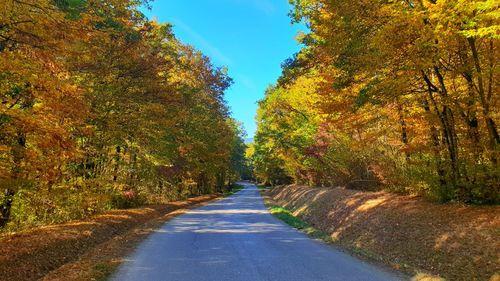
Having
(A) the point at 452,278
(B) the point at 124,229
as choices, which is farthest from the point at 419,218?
(B) the point at 124,229

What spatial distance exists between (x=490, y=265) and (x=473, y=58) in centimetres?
526

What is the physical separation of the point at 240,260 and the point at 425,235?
14.0 feet

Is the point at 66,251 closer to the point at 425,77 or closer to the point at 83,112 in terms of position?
the point at 83,112

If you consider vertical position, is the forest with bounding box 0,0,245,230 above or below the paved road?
above

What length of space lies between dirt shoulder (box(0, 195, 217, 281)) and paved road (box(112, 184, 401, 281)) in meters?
0.54

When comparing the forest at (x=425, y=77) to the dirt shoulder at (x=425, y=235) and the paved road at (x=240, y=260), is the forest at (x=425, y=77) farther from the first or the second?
the paved road at (x=240, y=260)

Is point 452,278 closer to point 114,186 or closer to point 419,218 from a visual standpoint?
point 419,218

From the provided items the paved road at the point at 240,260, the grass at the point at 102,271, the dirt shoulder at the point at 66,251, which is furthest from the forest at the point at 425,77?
the dirt shoulder at the point at 66,251

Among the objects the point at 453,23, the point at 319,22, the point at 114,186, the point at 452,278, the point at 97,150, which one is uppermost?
the point at 319,22

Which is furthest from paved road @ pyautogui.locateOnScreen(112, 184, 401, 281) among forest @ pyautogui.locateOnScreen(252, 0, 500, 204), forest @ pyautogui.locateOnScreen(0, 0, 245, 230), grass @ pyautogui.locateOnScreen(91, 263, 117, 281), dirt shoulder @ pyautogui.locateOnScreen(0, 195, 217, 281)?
forest @ pyautogui.locateOnScreen(252, 0, 500, 204)

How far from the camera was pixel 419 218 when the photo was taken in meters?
10.4

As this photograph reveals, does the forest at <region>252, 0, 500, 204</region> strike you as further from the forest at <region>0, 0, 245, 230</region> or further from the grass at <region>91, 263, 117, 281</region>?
the grass at <region>91, 263, 117, 281</region>

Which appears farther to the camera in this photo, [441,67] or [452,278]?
[441,67]

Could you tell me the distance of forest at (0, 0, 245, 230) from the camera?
8867 mm
